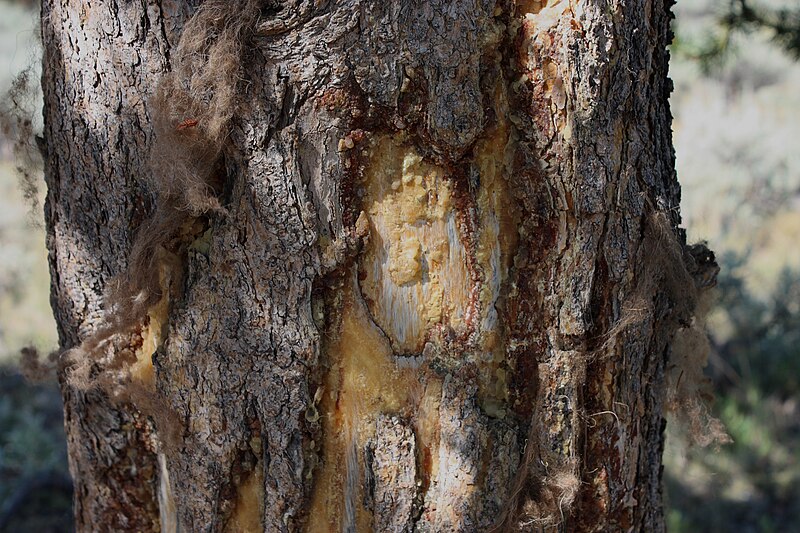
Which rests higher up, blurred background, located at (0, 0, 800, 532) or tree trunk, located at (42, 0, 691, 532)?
blurred background, located at (0, 0, 800, 532)

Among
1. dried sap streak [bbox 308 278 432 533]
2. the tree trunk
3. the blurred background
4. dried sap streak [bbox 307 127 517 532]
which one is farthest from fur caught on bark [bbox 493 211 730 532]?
the blurred background

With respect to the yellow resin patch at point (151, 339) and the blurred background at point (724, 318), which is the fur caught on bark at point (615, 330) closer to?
the blurred background at point (724, 318)

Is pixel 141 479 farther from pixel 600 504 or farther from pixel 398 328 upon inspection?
pixel 600 504

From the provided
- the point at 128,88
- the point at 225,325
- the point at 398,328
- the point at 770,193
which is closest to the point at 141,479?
the point at 225,325

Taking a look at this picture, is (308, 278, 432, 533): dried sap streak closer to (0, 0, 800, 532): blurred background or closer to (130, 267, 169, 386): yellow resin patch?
(130, 267, 169, 386): yellow resin patch

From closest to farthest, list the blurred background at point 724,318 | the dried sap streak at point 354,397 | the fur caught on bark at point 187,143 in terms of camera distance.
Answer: the fur caught on bark at point 187,143, the dried sap streak at point 354,397, the blurred background at point 724,318

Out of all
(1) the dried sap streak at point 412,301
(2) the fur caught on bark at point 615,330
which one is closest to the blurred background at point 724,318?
(2) the fur caught on bark at point 615,330
